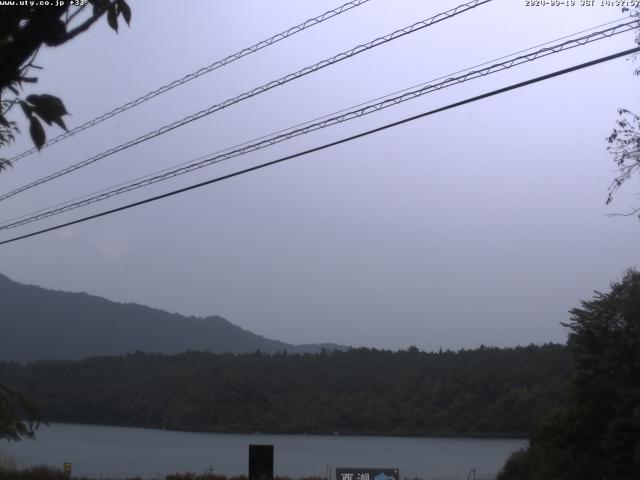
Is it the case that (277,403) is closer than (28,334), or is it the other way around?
(277,403)

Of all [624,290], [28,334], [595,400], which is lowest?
[595,400]

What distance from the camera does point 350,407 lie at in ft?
188

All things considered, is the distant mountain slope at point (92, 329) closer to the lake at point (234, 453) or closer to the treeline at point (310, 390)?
the treeline at point (310, 390)

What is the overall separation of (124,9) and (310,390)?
56.2 metres

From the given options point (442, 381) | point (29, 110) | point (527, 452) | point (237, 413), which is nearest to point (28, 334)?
point (237, 413)

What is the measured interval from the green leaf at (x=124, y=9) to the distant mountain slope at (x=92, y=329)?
3092 inches

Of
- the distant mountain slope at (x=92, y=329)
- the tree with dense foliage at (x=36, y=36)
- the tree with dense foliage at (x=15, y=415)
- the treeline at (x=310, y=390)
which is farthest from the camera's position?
the distant mountain slope at (x=92, y=329)

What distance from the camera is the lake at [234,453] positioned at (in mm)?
36438

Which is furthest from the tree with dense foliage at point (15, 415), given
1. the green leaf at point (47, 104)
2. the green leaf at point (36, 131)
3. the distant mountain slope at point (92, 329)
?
the distant mountain slope at point (92, 329)

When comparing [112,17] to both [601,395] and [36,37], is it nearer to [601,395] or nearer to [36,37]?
[36,37]

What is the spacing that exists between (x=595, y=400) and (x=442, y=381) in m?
27.6

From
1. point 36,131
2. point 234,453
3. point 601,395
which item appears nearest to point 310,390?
point 234,453

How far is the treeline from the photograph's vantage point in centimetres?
4341

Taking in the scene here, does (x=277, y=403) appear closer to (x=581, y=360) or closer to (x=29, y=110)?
(x=581, y=360)
